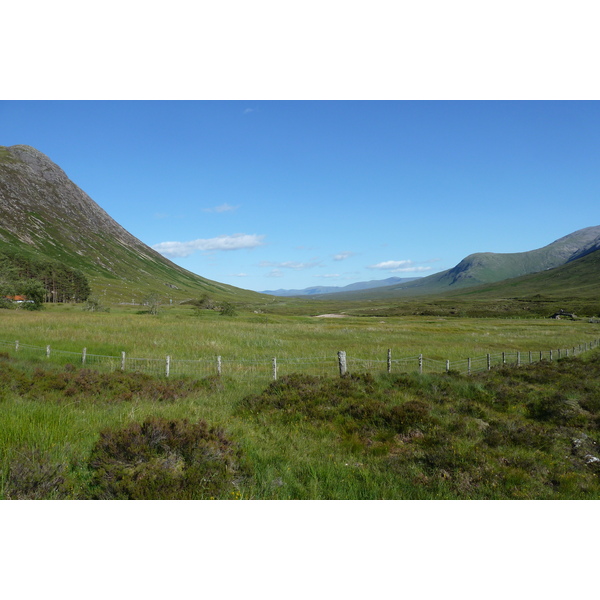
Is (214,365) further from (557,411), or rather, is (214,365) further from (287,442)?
(557,411)

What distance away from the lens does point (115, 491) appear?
4.94 meters

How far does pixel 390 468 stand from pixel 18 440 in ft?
20.7

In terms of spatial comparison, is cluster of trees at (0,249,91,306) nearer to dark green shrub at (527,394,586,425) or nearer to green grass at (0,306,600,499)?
green grass at (0,306,600,499)

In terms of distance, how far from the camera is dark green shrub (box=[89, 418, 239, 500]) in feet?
16.3

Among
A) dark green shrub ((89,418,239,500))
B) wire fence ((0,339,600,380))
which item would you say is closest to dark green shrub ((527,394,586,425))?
wire fence ((0,339,600,380))

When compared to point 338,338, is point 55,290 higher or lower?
higher

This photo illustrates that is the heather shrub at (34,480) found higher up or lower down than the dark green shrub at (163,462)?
higher up

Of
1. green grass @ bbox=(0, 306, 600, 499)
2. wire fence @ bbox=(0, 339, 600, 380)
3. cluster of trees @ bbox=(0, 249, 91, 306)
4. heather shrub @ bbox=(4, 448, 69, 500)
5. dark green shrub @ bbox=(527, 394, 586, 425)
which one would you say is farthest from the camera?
cluster of trees @ bbox=(0, 249, 91, 306)

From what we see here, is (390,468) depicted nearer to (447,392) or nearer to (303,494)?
(303,494)

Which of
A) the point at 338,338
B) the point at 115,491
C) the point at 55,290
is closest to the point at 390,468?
the point at 115,491

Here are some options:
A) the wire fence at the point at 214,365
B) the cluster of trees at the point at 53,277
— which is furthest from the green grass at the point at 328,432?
the cluster of trees at the point at 53,277

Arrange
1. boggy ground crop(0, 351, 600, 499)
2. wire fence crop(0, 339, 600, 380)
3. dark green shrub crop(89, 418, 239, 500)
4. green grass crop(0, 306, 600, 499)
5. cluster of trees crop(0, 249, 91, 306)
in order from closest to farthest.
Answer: dark green shrub crop(89, 418, 239, 500) < boggy ground crop(0, 351, 600, 499) < green grass crop(0, 306, 600, 499) < wire fence crop(0, 339, 600, 380) < cluster of trees crop(0, 249, 91, 306)

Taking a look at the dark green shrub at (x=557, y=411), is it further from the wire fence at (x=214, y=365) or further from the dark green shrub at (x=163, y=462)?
the dark green shrub at (x=163, y=462)

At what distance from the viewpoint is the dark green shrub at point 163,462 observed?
16.3 feet
